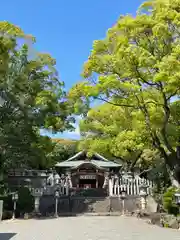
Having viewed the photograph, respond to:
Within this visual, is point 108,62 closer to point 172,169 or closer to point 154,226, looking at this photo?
point 172,169

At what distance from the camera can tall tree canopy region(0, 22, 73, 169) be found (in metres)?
16.1

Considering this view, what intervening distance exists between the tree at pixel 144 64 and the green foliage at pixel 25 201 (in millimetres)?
6516

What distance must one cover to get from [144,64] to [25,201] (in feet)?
29.6

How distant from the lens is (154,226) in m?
11.4

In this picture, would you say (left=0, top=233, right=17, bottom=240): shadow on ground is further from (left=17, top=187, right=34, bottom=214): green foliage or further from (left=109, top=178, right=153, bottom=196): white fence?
(left=109, top=178, right=153, bottom=196): white fence

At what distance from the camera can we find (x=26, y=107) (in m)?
16.6

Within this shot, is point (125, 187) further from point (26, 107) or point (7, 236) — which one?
point (7, 236)

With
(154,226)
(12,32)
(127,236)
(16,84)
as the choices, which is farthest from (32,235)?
(12,32)

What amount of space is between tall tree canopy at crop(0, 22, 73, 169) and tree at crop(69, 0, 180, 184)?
13.8 ft

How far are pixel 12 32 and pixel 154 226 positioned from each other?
11266 mm

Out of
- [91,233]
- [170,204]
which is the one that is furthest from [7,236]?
[170,204]

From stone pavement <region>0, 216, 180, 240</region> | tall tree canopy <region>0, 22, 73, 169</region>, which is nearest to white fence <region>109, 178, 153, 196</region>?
tall tree canopy <region>0, 22, 73, 169</region>

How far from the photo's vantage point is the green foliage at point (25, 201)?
15.5m

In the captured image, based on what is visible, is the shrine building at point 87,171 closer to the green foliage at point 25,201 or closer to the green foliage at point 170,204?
the green foliage at point 25,201
